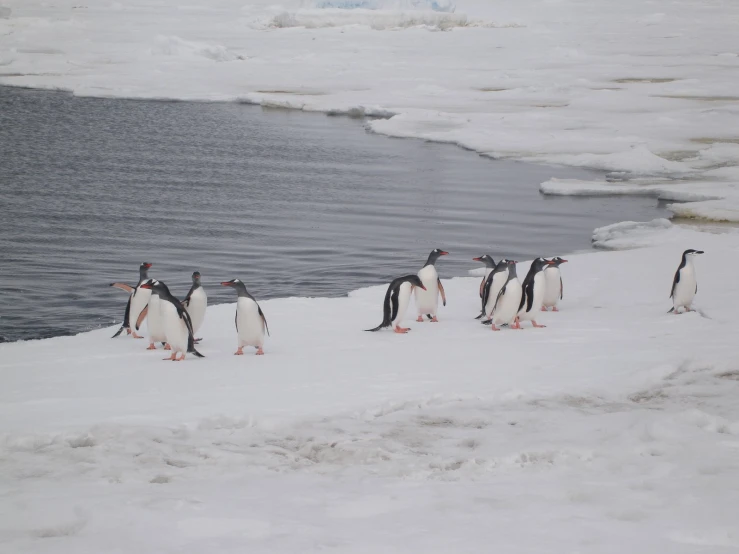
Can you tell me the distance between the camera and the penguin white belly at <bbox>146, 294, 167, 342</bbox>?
298 inches

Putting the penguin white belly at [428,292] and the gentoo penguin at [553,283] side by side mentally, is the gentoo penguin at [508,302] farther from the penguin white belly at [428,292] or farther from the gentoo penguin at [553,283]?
the gentoo penguin at [553,283]

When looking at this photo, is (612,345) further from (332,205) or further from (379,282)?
(332,205)

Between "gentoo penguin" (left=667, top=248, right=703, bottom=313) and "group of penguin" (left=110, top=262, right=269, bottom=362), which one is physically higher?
"gentoo penguin" (left=667, top=248, right=703, bottom=313)

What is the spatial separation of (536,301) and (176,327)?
3.32 m

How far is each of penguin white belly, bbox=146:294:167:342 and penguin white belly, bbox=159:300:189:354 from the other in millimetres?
228

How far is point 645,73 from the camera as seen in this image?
3422 cm

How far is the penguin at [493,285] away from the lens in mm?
8781

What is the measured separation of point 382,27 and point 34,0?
2853 cm

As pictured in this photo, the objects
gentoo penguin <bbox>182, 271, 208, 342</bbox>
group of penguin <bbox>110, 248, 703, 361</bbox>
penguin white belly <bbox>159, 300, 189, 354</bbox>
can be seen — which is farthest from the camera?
gentoo penguin <bbox>182, 271, 208, 342</bbox>

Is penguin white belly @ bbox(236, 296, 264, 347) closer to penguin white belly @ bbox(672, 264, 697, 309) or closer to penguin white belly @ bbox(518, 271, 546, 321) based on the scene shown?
penguin white belly @ bbox(518, 271, 546, 321)

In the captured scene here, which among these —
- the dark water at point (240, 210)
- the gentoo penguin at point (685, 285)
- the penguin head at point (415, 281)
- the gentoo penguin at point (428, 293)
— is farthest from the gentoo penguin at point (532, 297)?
the dark water at point (240, 210)

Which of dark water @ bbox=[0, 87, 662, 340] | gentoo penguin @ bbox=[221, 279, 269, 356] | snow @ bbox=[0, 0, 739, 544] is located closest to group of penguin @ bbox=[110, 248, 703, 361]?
gentoo penguin @ bbox=[221, 279, 269, 356]

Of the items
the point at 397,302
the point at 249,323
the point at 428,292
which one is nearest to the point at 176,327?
the point at 249,323

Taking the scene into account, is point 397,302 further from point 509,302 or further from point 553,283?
point 553,283
